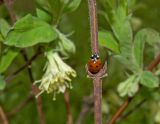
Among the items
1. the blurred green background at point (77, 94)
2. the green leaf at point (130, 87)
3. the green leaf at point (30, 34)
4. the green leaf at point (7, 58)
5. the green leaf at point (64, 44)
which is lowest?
the blurred green background at point (77, 94)

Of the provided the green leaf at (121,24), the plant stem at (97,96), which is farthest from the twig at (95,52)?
the green leaf at (121,24)

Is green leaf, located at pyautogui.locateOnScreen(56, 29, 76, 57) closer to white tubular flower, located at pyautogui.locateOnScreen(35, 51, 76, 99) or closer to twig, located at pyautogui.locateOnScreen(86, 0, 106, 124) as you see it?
white tubular flower, located at pyautogui.locateOnScreen(35, 51, 76, 99)

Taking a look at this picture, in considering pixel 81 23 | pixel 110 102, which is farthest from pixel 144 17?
pixel 110 102

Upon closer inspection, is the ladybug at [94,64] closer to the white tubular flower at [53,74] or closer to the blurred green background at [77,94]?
the white tubular flower at [53,74]

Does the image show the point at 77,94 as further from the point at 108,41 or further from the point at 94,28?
the point at 94,28

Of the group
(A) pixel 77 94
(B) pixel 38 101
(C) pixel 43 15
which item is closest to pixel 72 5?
(C) pixel 43 15
